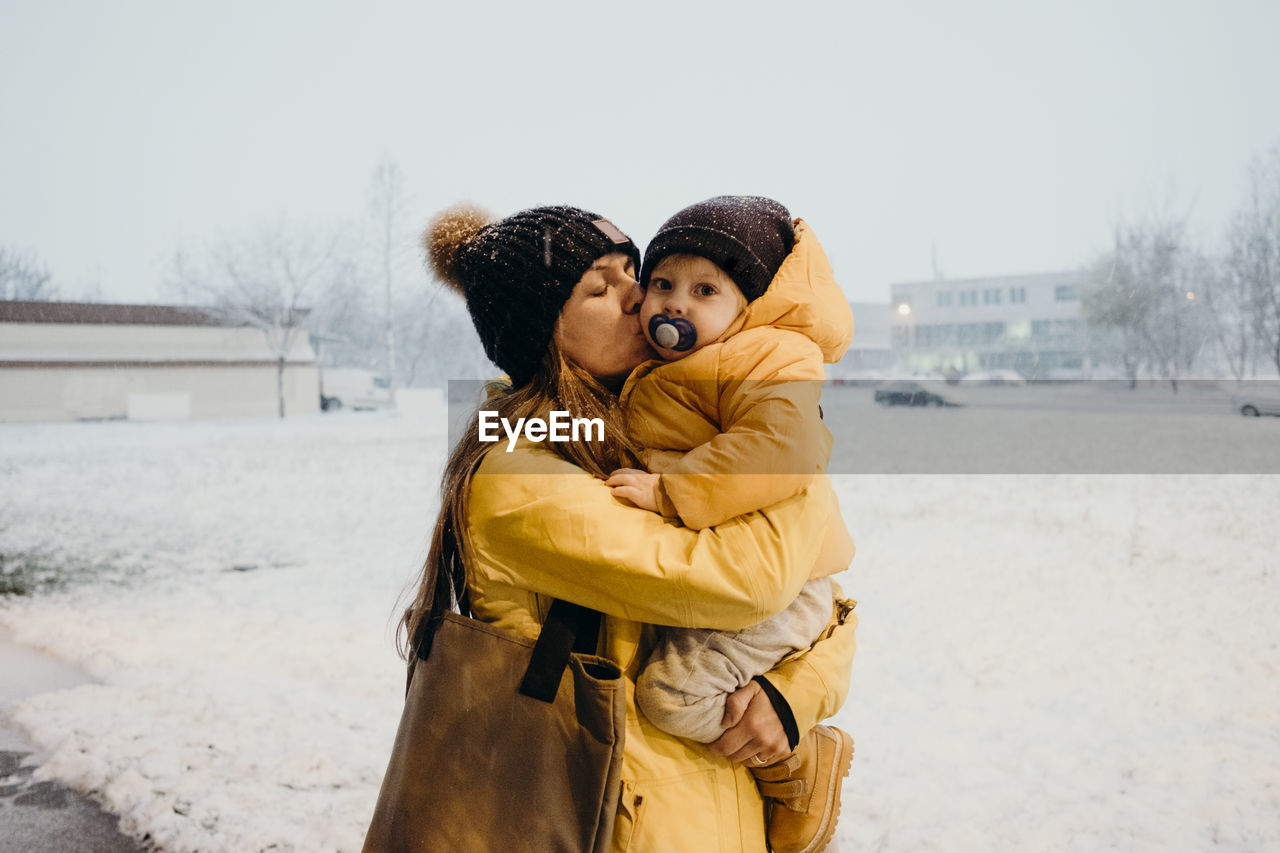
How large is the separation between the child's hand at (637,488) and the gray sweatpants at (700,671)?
211 millimetres

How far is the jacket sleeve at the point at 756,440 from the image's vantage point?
1.24 metres

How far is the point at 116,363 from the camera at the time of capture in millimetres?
21141

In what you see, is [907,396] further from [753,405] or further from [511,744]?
[511,744]

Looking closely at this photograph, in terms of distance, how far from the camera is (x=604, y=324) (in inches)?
60.1

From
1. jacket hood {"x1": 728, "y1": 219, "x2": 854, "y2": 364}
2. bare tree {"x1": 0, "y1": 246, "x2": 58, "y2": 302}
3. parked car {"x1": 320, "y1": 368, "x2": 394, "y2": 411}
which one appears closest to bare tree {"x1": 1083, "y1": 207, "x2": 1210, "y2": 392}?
jacket hood {"x1": 728, "y1": 219, "x2": 854, "y2": 364}

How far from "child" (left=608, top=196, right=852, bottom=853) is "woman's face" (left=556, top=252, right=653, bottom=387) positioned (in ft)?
0.17

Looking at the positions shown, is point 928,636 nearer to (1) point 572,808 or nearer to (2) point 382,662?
(2) point 382,662

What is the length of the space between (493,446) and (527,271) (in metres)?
0.33

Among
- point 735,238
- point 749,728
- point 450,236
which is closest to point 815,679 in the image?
point 749,728

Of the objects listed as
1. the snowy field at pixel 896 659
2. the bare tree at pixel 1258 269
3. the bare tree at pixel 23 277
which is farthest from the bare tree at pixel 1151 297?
the bare tree at pixel 23 277

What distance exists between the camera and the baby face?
1393 millimetres

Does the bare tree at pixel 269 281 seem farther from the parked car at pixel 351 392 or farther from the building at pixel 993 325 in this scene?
the building at pixel 993 325

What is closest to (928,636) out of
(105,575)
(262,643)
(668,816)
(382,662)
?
(382,662)

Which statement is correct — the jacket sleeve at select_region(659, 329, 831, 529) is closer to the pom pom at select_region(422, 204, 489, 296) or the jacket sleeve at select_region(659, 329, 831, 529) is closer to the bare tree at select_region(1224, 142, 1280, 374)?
the pom pom at select_region(422, 204, 489, 296)
